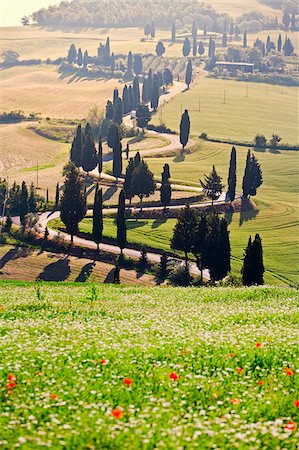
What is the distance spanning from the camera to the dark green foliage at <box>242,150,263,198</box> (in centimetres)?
12125

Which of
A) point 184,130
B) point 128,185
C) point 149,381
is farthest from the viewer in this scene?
point 184,130

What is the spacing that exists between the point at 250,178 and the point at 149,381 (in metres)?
105

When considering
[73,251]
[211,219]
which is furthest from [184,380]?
[73,251]

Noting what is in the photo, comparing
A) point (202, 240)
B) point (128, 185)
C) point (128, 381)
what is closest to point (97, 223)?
point (202, 240)

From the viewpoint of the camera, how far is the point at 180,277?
80688 mm

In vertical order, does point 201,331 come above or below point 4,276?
above

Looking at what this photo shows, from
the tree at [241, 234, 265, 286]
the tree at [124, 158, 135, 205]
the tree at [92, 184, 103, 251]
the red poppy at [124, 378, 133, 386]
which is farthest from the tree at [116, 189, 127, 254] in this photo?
the red poppy at [124, 378, 133, 386]

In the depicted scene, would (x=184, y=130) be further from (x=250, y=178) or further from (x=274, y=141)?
(x=250, y=178)

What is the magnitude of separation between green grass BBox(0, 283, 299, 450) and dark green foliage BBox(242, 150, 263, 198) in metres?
93.8

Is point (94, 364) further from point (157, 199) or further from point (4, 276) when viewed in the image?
point (157, 199)

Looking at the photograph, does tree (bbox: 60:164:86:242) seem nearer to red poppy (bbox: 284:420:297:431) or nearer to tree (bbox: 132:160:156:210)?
tree (bbox: 132:160:156:210)

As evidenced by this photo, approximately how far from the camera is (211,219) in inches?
3211

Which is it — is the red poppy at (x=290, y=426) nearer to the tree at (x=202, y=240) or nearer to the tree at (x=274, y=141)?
the tree at (x=202, y=240)

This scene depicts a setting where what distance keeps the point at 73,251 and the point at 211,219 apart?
21.6 m
